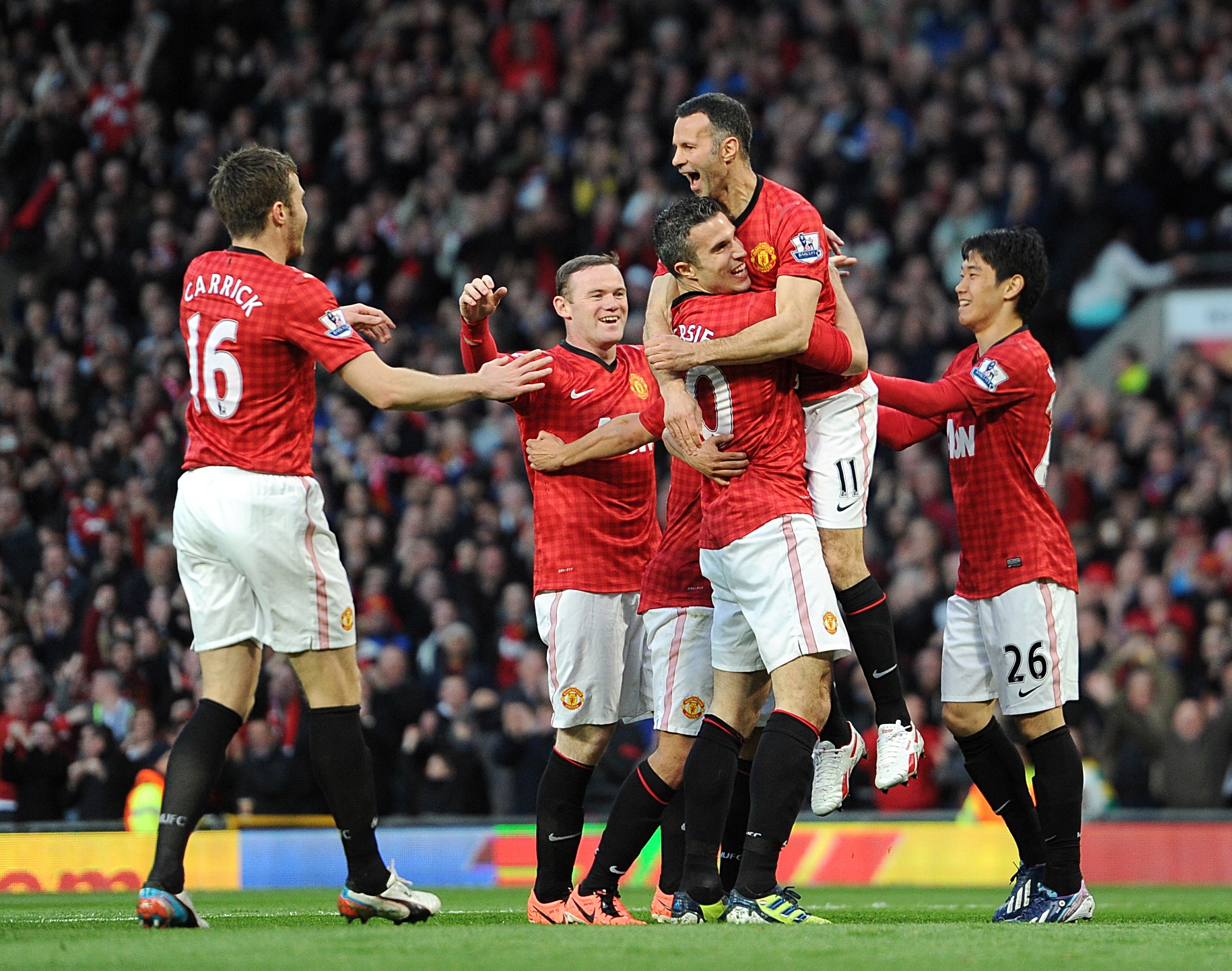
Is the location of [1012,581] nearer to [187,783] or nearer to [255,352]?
[255,352]

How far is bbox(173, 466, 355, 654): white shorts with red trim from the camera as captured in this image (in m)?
5.99

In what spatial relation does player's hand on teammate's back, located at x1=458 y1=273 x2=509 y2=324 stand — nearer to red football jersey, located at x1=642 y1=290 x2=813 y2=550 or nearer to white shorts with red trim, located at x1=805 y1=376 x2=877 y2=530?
red football jersey, located at x1=642 y1=290 x2=813 y2=550

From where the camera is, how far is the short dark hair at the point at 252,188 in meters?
6.19

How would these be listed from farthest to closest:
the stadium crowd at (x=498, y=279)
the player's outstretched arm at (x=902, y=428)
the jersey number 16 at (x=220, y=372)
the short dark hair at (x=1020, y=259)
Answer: the stadium crowd at (x=498, y=279), the player's outstretched arm at (x=902, y=428), the short dark hair at (x=1020, y=259), the jersey number 16 at (x=220, y=372)

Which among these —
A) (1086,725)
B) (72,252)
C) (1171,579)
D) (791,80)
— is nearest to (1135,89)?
(791,80)

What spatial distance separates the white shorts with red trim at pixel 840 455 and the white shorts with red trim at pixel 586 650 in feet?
3.04

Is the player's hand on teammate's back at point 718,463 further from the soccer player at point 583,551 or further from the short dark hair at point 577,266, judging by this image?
the short dark hair at point 577,266

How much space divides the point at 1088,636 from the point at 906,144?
6.49m

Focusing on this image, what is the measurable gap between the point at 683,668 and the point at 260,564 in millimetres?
1774

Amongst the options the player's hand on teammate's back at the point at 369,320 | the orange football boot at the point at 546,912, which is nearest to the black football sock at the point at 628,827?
the orange football boot at the point at 546,912

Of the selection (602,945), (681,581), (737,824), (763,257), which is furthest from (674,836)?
(763,257)

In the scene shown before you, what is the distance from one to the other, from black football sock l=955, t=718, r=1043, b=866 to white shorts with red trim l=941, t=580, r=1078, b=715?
0.63ft

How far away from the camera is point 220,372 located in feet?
20.0

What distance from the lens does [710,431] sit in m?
6.39
